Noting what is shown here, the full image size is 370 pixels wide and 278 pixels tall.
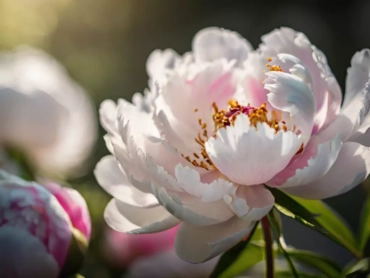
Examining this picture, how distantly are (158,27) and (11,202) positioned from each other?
1280 millimetres

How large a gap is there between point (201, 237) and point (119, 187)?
0.06m

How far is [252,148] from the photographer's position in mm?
254

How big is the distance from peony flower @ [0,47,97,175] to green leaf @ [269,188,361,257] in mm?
225

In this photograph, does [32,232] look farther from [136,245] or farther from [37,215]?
[136,245]

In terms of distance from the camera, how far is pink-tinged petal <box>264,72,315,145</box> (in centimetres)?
26

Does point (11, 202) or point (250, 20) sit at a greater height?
Result: point (11, 202)

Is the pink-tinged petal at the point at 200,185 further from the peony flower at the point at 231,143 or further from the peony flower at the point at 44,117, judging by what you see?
the peony flower at the point at 44,117

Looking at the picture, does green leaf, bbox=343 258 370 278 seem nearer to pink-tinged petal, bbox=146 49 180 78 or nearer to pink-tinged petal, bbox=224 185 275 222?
pink-tinged petal, bbox=224 185 275 222

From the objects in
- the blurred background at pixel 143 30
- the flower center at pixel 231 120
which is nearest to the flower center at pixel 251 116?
the flower center at pixel 231 120

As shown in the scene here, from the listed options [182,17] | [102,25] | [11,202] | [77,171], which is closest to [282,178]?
[11,202]

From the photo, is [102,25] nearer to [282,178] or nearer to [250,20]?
[250,20]

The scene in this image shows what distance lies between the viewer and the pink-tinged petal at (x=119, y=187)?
300 mm

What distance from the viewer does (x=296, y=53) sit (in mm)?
315

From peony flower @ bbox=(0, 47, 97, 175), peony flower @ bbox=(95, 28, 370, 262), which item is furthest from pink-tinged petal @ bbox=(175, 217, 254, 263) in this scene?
peony flower @ bbox=(0, 47, 97, 175)
